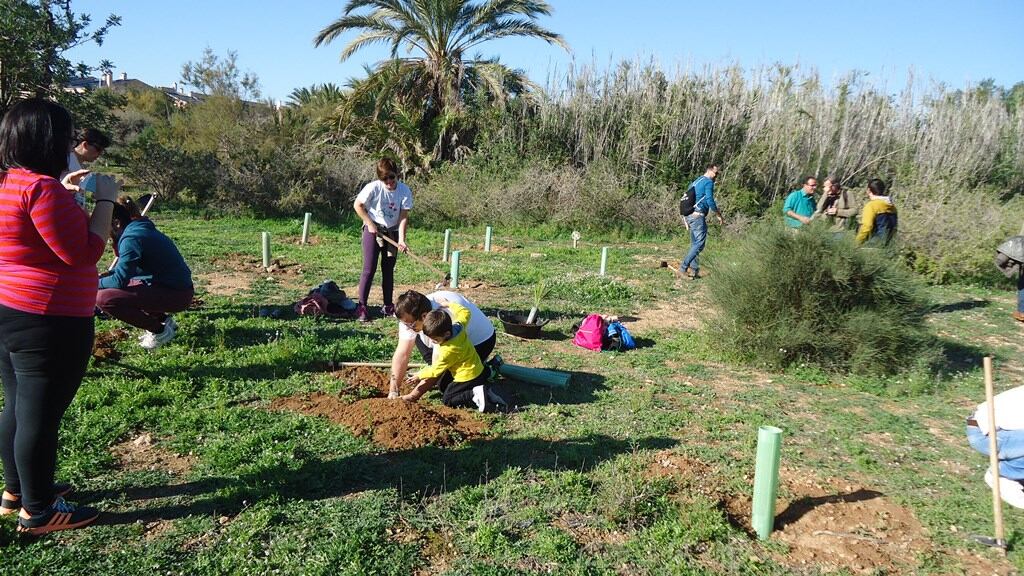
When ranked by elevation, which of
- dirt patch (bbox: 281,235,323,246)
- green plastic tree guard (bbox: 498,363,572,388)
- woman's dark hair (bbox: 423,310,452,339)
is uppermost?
dirt patch (bbox: 281,235,323,246)

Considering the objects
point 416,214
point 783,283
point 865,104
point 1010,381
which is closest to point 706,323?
point 783,283

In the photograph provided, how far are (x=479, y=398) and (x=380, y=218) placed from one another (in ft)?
10.1

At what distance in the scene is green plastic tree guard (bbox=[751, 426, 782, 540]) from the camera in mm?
3356

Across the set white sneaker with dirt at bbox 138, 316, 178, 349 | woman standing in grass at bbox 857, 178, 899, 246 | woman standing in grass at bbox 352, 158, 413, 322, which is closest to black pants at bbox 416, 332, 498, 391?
woman standing in grass at bbox 352, 158, 413, 322

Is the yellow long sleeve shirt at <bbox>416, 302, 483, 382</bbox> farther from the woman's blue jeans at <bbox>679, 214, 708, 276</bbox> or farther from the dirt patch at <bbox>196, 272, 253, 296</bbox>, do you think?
the woman's blue jeans at <bbox>679, 214, 708, 276</bbox>

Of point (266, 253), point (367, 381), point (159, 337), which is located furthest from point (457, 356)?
point (266, 253)

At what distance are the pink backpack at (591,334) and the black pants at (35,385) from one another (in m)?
4.90

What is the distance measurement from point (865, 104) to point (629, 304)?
1477 centimetres

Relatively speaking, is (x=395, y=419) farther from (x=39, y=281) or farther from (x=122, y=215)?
(x=122, y=215)

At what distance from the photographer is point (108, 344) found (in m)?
5.87

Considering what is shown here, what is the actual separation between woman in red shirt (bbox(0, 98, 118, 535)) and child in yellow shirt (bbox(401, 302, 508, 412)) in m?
2.15

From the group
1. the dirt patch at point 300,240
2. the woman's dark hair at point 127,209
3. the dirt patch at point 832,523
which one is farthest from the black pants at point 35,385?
the dirt patch at point 300,240

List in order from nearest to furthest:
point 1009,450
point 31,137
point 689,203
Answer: point 31,137 → point 1009,450 → point 689,203

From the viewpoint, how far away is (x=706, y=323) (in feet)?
23.6
